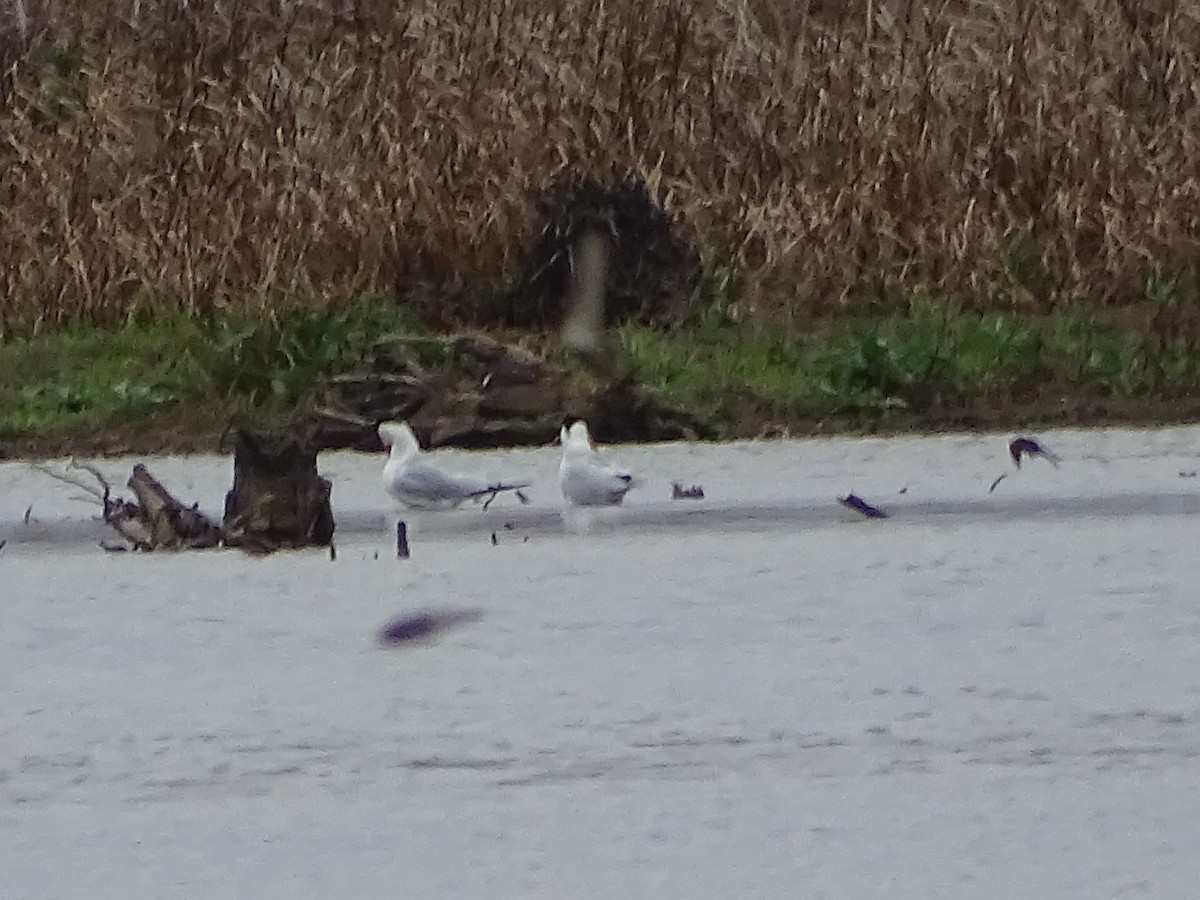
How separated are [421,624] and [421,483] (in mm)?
1891

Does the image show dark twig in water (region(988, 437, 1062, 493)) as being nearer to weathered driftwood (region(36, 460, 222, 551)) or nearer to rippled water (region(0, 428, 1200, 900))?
rippled water (region(0, 428, 1200, 900))

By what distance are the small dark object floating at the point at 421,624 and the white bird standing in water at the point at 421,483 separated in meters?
1.71

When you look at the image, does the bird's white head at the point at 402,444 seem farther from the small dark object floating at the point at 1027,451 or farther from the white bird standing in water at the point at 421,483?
the small dark object floating at the point at 1027,451

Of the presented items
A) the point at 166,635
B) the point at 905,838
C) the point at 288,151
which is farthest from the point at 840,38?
the point at 905,838

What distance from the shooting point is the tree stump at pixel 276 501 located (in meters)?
8.24

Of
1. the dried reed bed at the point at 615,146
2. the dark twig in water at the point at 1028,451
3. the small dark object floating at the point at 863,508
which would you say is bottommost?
the small dark object floating at the point at 863,508

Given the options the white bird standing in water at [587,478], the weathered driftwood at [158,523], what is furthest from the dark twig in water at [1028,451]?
the weathered driftwood at [158,523]

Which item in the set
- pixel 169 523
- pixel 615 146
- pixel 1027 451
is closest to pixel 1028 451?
pixel 1027 451

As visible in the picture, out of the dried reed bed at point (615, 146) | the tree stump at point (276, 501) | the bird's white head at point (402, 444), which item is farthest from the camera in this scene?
the dried reed bed at point (615, 146)

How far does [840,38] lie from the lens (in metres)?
14.1

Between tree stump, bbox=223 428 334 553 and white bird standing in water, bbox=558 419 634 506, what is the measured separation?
0.82 m

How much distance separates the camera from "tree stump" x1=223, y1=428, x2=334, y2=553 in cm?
824

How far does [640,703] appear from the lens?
6.34 m

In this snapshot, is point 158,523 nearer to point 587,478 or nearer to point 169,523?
point 169,523
